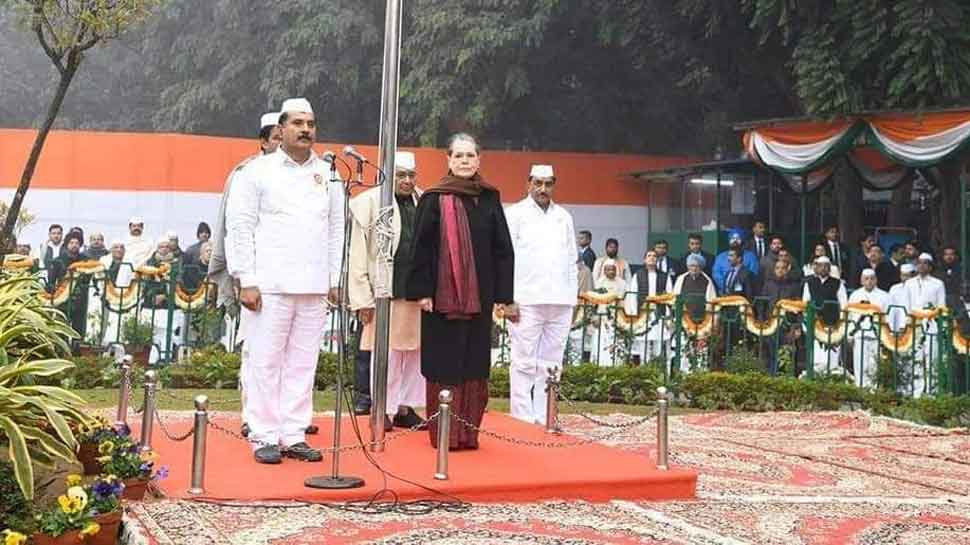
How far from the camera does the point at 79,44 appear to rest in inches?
440

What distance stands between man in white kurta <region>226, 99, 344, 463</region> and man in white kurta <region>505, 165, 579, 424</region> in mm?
2328

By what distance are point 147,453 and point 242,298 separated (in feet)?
3.25

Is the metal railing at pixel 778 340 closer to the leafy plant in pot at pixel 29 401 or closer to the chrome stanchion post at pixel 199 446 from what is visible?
the leafy plant in pot at pixel 29 401

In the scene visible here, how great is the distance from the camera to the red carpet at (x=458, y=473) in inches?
214

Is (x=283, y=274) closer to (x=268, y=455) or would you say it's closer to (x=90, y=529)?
(x=268, y=455)

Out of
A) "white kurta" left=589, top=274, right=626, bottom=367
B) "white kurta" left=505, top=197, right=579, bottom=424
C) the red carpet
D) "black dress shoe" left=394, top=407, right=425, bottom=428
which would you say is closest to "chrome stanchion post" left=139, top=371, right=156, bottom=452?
the red carpet

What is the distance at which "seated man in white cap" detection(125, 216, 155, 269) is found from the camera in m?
14.5

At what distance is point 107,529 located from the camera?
444 centimetres

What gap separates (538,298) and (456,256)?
1.66 m

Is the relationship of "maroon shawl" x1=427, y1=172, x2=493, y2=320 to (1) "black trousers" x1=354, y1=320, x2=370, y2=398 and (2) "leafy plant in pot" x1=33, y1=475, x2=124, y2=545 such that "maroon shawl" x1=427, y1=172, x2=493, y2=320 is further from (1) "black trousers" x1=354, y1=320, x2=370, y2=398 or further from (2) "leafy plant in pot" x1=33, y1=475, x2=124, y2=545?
(2) "leafy plant in pot" x1=33, y1=475, x2=124, y2=545

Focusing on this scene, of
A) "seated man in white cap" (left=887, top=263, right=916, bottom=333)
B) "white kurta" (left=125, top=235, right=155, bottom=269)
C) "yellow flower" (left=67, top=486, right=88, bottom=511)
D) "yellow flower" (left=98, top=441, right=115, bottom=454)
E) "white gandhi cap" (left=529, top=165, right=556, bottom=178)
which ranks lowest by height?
"yellow flower" (left=67, top=486, right=88, bottom=511)

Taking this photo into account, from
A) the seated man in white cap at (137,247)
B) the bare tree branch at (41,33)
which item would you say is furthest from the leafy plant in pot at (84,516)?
the seated man in white cap at (137,247)

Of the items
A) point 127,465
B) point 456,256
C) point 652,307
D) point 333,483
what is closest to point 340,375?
point 333,483

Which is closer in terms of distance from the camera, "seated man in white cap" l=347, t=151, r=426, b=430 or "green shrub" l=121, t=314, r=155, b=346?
"seated man in white cap" l=347, t=151, r=426, b=430
